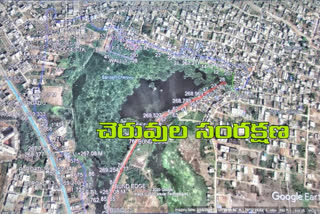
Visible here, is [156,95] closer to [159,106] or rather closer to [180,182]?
[159,106]

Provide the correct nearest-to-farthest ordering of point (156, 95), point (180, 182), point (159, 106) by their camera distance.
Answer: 1. point (180, 182)
2. point (159, 106)
3. point (156, 95)

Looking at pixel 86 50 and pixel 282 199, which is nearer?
pixel 282 199

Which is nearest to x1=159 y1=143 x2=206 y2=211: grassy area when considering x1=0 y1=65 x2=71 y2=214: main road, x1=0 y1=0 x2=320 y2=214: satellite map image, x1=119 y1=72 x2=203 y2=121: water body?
x1=0 y1=0 x2=320 y2=214: satellite map image

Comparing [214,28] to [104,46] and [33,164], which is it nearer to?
[104,46]

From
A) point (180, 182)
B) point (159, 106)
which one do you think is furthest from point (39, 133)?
point (180, 182)

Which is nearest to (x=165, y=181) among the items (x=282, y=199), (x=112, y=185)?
(x=112, y=185)

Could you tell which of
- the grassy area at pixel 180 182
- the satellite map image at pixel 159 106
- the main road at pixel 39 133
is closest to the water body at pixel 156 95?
the satellite map image at pixel 159 106
